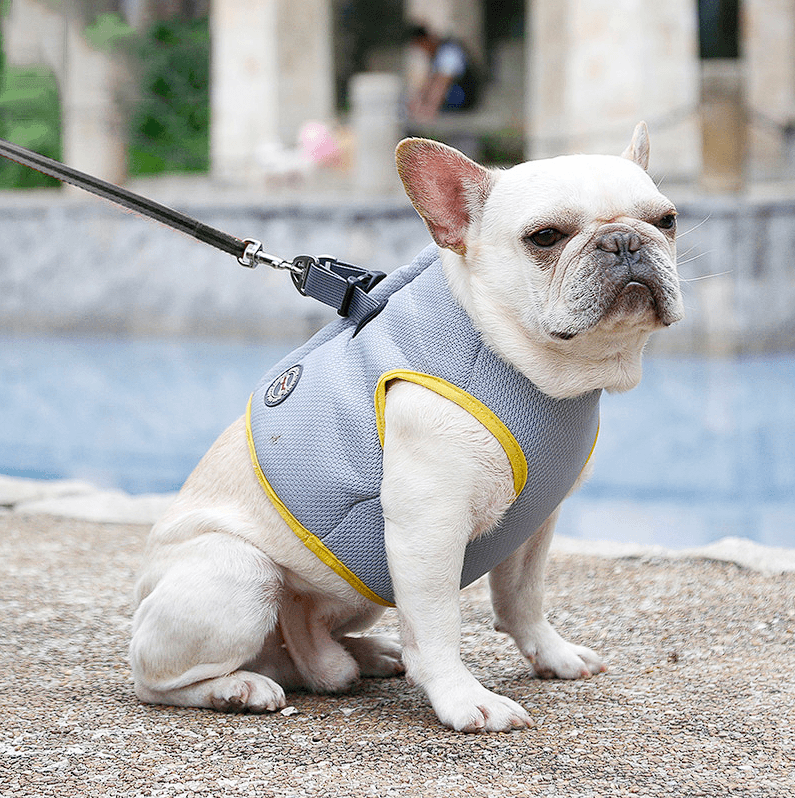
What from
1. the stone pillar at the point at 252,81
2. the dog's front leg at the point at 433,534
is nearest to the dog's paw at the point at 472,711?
the dog's front leg at the point at 433,534

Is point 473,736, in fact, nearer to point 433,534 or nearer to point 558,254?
point 433,534

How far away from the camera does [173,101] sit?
21375mm

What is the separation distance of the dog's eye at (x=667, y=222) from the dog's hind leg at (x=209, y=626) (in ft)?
3.53

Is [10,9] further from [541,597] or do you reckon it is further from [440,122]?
[541,597]

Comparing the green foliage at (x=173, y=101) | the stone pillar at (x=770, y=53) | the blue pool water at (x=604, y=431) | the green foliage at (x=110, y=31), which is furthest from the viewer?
the green foliage at (x=173, y=101)

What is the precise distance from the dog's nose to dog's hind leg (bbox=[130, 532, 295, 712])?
3.17ft

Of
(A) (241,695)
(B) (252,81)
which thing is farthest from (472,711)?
(B) (252,81)

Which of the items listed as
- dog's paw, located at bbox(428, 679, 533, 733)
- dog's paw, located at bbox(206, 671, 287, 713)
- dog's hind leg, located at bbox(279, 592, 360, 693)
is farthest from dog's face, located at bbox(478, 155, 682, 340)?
dog's paw, located at bbox(206, 671, 287, 713)

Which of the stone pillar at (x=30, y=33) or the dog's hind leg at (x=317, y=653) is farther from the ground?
the stone pillar at (x=30, y=33)

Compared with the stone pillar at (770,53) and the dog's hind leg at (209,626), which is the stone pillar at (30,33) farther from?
the dog's hind leg at (209,626)

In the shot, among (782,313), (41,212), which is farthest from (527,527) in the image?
(41,212)

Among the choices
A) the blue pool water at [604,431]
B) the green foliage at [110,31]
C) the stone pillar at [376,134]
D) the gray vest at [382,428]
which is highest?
the green foliage at [110,31]

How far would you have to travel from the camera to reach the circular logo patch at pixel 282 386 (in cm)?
246

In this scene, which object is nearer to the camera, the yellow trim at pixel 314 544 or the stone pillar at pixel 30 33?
the yellow trim at pixel 314 544
